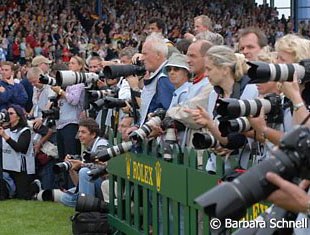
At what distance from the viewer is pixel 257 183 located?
2879mm

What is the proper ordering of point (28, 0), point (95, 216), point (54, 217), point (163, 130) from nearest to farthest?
point (163, 130) → point (95, 216) → point (54, 217) → point (28, 0)

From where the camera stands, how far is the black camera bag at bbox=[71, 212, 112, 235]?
7.80 m

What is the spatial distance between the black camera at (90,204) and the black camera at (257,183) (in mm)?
5049

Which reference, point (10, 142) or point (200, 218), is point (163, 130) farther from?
point (10, 142)

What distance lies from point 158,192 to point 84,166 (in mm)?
2072

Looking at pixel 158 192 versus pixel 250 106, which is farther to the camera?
pixel 158 192

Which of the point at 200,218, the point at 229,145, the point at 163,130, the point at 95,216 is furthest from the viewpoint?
the point at 95,216

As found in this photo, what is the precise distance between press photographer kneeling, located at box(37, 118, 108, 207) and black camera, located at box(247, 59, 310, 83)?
13.0 ft

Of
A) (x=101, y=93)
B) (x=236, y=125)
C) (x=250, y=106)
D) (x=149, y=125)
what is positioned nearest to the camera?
(x=250, y=106)

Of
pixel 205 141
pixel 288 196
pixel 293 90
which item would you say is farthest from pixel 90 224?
pixel 288 196

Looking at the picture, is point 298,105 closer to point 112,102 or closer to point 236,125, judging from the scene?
point 236,125

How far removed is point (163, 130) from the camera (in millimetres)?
6602

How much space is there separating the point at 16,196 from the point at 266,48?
5412 millimetres

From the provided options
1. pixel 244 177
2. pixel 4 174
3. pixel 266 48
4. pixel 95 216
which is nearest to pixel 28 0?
pixel 4 174
